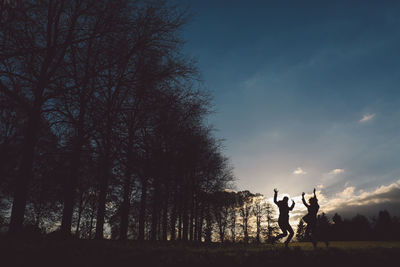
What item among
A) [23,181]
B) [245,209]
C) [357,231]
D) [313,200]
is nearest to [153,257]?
[23,181]

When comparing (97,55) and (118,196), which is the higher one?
(97,55)

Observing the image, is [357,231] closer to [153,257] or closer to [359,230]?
[359,230]

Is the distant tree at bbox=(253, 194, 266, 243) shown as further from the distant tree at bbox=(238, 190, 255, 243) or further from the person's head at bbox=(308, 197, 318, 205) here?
the person's head at bbox=(308, 197, 318, 205)

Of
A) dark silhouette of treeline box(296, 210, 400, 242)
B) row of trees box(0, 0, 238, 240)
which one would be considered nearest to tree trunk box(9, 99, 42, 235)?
row of trees box(0, 0, 238, 240)

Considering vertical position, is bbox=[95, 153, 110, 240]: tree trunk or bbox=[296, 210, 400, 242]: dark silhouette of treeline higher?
bbox=[95, 153, 110, 240]: tree trunk

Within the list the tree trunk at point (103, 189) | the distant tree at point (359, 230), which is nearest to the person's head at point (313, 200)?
the tree trunk at point (103, 189)

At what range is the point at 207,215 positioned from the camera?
34.6 metres

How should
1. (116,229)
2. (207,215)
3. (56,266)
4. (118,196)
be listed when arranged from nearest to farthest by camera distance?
(56,266)
(118,196)
(207,215)
(116,229)

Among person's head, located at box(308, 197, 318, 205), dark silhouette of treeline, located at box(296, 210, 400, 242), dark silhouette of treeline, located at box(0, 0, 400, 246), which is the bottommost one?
dark silhouette of treeline, located at box(296, 210, 400, 242)

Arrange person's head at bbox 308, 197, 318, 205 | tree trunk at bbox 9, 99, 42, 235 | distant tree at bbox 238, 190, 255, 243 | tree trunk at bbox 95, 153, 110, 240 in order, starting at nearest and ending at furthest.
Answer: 1. tree trunk at bbox 9, 99, 42, 235
2. person's head at bbox 308, 197, 318, 205
3. tree trunk at bbox 95, 153, 110, 240
4. distant tree at bbox 238, 190, 255, 243

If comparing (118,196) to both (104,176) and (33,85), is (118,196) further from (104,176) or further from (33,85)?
(33,85)

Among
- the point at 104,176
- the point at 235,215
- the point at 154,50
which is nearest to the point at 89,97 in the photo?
the point at 154,50

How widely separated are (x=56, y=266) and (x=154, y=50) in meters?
8.68

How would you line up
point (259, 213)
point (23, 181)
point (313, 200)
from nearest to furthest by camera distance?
point (23, 181) → point (313, 200) → point (259, 213)
